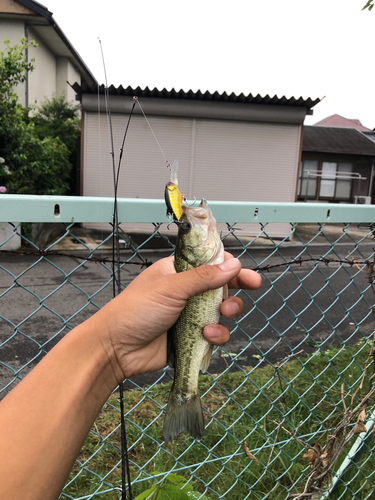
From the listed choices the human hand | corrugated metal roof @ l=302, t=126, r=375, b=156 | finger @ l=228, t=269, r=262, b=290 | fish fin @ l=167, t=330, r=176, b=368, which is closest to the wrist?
the human hand

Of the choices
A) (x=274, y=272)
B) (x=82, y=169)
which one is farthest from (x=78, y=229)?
(x=274, y=272)

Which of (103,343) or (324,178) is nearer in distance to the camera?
(103,343)

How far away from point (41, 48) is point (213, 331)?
1829cm

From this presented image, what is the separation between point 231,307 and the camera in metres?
1.25

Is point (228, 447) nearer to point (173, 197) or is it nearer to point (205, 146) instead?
point (173, 197)

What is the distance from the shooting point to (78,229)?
39.5ft

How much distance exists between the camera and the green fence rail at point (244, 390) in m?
1.46

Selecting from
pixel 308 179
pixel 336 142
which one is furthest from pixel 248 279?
pixel 336 142

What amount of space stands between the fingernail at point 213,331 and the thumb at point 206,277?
11 cm

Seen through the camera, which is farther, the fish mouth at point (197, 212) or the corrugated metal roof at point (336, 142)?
the corrugated metal roof at point (336, 142)

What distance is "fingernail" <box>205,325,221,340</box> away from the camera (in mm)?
1031

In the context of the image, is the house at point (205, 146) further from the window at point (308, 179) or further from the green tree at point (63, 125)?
the window at point (308, 179)

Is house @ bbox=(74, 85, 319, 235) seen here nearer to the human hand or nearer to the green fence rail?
the green fence rail

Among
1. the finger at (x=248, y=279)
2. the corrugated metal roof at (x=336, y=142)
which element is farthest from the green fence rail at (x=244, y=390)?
the corrugated metal roof at (x=336, y=142)
